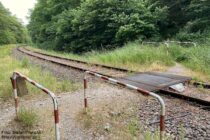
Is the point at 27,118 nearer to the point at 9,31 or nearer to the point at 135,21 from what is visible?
the point at 135,21

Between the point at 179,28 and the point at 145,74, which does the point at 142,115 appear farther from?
the point at 179,28

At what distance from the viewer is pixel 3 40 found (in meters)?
64.8

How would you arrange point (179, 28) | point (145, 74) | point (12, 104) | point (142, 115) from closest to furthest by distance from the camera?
point (142, 115) → point (12, 104) → point (145, 74) → point (179, 28)

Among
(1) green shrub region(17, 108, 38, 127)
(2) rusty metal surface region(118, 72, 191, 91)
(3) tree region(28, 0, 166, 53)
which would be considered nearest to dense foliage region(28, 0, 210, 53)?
(3) tree region(28, 0, 166, 53)

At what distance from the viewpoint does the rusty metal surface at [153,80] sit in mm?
7806

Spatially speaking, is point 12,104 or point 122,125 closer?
point 122,125

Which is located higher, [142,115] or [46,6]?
[46,6]

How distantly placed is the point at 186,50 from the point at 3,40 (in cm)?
5809

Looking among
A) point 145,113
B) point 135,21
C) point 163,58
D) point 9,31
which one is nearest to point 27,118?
point 145,113

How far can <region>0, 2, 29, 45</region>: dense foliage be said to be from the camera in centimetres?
6550

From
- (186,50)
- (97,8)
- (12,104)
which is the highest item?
(97,8)

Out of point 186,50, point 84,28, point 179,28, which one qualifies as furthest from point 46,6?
point 186,50

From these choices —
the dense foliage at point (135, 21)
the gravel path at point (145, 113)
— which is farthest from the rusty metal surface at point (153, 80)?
the dense foliage at point (135, 21)

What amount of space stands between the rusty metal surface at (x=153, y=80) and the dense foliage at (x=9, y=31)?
6017 cm
